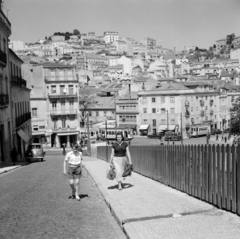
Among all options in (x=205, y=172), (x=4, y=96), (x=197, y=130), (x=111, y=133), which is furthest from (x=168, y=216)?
(x=197, y=130)

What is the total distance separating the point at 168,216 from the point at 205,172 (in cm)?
152

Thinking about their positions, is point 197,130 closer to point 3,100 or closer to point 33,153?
point 33,153

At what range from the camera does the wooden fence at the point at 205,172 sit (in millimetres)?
7482

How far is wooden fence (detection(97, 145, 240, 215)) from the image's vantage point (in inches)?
295

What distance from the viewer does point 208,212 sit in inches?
307

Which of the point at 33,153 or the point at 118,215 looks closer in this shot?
the point at 118,215

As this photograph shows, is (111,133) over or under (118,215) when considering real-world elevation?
under

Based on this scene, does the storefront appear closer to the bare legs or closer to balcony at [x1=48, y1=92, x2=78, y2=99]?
balcony at [x1=48, y1=92, x2=78, y2=99]

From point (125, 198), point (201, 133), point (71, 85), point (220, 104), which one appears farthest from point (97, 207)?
point (220, 104)

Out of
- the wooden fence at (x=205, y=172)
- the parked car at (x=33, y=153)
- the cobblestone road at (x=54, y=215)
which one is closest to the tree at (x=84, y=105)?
the parked car at (x=33, y=153)

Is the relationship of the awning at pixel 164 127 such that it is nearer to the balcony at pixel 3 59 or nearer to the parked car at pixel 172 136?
the parked car at pixel 172 136

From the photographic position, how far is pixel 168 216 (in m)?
7.73

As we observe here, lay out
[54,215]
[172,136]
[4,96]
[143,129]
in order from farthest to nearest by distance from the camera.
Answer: [143,129]
[172,136]
[4,96]
[54,215]

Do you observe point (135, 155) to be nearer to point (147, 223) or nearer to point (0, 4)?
point (147, 223)
